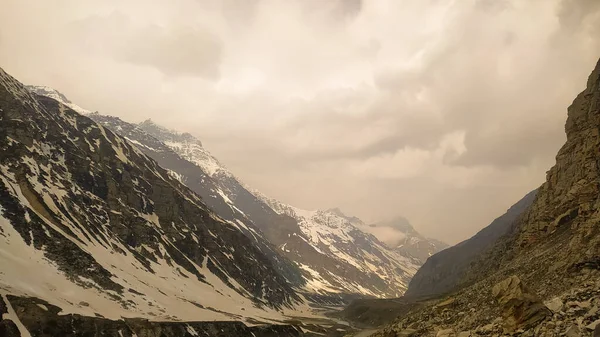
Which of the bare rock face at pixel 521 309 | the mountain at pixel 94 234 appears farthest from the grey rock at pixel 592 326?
the mountain at pixel 94 234

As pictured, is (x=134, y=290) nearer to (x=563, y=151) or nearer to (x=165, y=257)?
(x=165, y=257)

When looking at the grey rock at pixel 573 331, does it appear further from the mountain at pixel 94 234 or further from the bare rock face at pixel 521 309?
the mountain at pixel 94 234

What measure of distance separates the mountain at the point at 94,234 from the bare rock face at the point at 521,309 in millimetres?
72833

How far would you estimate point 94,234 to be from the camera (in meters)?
→ 127

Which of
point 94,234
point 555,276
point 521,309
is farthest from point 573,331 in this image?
point 94,234

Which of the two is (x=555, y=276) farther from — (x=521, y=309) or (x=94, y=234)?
(x=94, y=234)

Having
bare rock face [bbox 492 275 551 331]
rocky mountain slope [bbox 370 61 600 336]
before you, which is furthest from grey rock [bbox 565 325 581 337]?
bare rock face [bbox 492 275 551 331]

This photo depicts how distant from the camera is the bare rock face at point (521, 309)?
18922 mm

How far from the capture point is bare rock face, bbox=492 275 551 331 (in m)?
18.9

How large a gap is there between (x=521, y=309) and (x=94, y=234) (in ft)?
444

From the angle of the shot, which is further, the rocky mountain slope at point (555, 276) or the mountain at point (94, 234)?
the mountain at point (94, 234)

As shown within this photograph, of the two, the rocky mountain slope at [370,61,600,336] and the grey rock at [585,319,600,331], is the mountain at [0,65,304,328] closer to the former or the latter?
the rocky mountain slope at [370,61,600,336]

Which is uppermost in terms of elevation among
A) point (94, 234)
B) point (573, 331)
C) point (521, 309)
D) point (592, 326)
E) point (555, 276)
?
point (94, 234)

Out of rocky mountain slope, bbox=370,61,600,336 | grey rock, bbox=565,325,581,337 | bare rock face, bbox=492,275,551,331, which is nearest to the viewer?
grey rock, bbox=565,325,581,337
